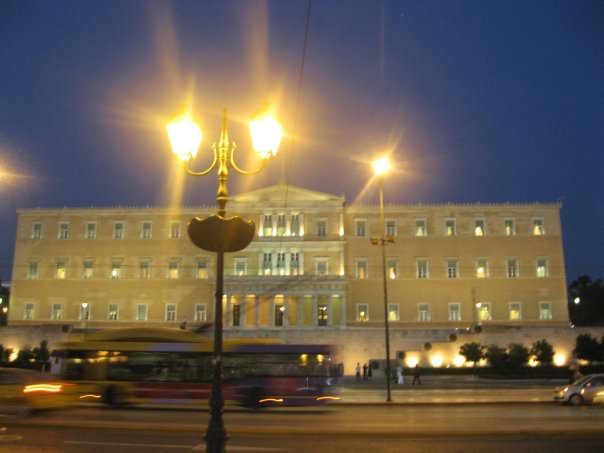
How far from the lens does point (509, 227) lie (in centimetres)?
5453

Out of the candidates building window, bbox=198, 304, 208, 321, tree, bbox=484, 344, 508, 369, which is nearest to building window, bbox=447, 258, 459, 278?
tree, bbox=484, 344, 508, 369

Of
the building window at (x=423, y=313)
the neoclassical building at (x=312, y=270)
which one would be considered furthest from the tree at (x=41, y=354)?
the building window at (x=423, y=313)

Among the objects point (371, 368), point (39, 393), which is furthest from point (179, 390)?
point (371, 368)

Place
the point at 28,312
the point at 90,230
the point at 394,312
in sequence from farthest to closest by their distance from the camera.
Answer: the point at 90,230 → the point at 28,312 → the point at 394,312

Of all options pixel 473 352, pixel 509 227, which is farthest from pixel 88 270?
pixel 509 227

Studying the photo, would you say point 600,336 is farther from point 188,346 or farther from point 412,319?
point 188,346

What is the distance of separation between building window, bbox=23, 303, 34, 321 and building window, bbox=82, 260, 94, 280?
538cm

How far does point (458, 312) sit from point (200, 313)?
2213 centimetres

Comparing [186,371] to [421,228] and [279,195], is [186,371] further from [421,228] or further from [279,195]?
[421,228]

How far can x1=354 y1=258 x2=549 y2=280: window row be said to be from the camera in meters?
53.7

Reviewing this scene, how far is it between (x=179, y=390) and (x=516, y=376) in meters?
24.1

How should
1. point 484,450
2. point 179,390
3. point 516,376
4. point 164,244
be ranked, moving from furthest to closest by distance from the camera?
point 164,244 < point 516,376 < point 179,390 < point 484,450

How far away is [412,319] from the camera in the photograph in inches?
2085

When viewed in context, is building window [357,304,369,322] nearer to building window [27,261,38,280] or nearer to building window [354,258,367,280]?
building window [354,258,367,280]
